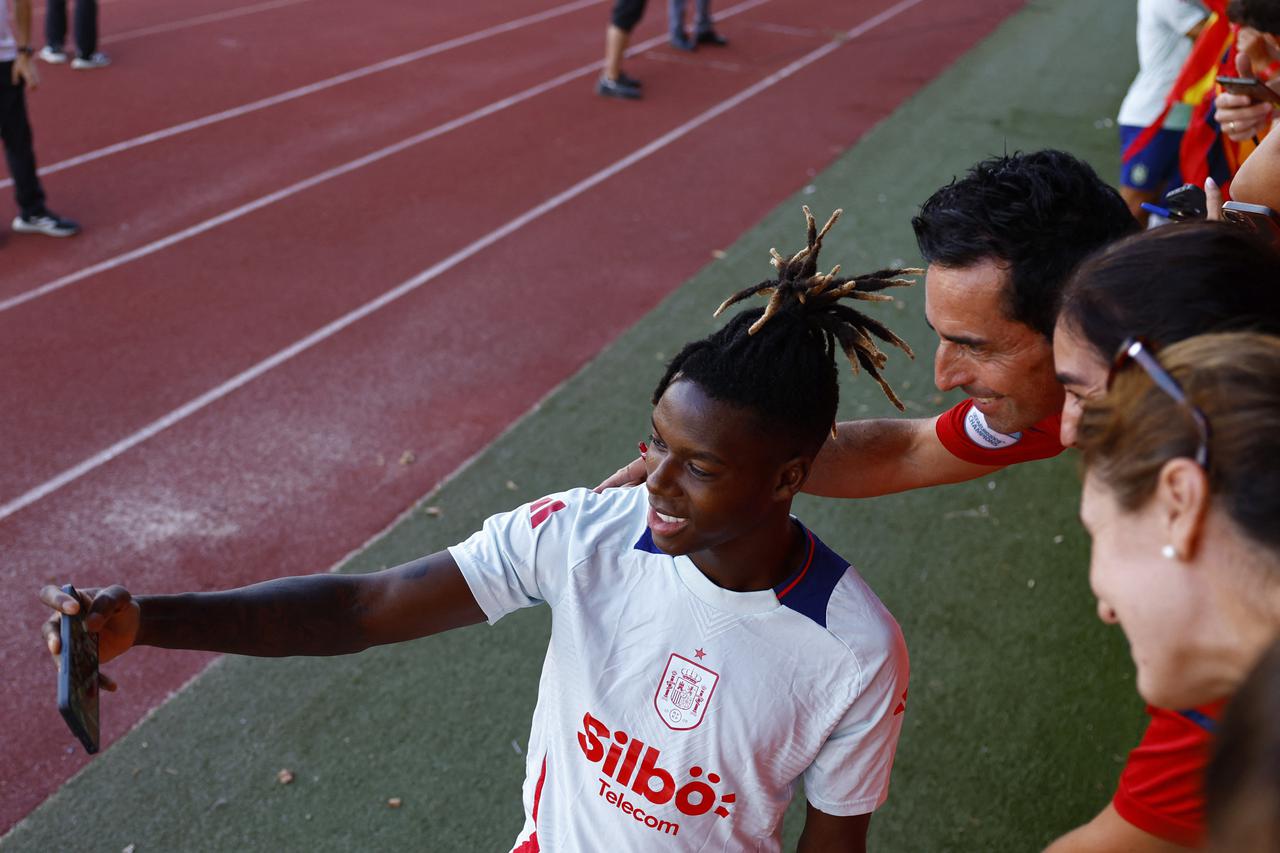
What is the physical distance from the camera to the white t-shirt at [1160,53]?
18.2 feet

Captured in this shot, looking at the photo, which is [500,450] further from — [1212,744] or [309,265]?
[1212,744]

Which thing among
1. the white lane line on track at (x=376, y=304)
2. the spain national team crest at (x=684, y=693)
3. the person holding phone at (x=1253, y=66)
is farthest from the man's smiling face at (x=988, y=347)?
the white lane line on track at (x=376, y=304)

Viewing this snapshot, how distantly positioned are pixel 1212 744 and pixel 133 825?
3.04m

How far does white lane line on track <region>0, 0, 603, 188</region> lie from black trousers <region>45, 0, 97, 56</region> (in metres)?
1.89

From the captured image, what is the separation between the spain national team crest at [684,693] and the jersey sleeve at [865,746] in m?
0.21

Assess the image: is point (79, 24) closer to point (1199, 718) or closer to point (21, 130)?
point (21, 130)

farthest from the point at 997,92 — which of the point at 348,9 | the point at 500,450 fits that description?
the point at 500,450

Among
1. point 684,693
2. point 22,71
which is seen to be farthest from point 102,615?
point 22,71

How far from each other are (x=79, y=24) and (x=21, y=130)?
4.04m

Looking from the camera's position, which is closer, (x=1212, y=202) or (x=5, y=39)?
(x=1212, y=202)

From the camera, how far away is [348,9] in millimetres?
13195

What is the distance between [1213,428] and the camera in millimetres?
1064

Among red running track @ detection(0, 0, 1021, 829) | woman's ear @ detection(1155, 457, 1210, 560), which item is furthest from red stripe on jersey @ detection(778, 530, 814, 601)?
red running track @ detection(0, 0, 1021, 829)

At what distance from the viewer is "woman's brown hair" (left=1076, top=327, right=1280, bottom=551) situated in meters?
1.03
